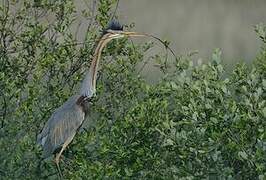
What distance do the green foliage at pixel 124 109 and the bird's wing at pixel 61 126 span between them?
91 mm

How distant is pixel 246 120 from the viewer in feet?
11.8

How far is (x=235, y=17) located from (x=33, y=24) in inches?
443

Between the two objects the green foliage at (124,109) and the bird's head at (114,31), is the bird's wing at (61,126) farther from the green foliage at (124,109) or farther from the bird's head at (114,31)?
the bird's head at (114,31)

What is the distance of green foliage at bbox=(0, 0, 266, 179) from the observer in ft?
12.0

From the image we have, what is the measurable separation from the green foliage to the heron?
0.26 feet

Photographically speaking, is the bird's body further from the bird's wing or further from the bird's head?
the bird's head

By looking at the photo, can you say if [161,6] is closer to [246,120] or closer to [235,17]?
[235,17]

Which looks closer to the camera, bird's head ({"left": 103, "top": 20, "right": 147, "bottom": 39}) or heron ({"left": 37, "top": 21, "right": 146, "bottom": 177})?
heron ({"left": 37, "top": 21, "right": 146, "bottom": 177})

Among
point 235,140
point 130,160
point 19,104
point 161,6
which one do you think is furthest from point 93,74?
point 161,6

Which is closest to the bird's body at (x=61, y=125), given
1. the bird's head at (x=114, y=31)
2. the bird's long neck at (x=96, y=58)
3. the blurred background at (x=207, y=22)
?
the bird's long neck at (x=96, y=58)

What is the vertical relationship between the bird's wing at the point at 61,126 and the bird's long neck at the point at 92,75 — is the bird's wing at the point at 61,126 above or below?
below

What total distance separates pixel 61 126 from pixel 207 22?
37.4 ft

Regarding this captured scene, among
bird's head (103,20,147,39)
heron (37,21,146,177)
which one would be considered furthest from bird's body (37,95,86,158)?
bird's head (103,20,147,39)

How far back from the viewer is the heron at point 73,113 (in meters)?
5.52
